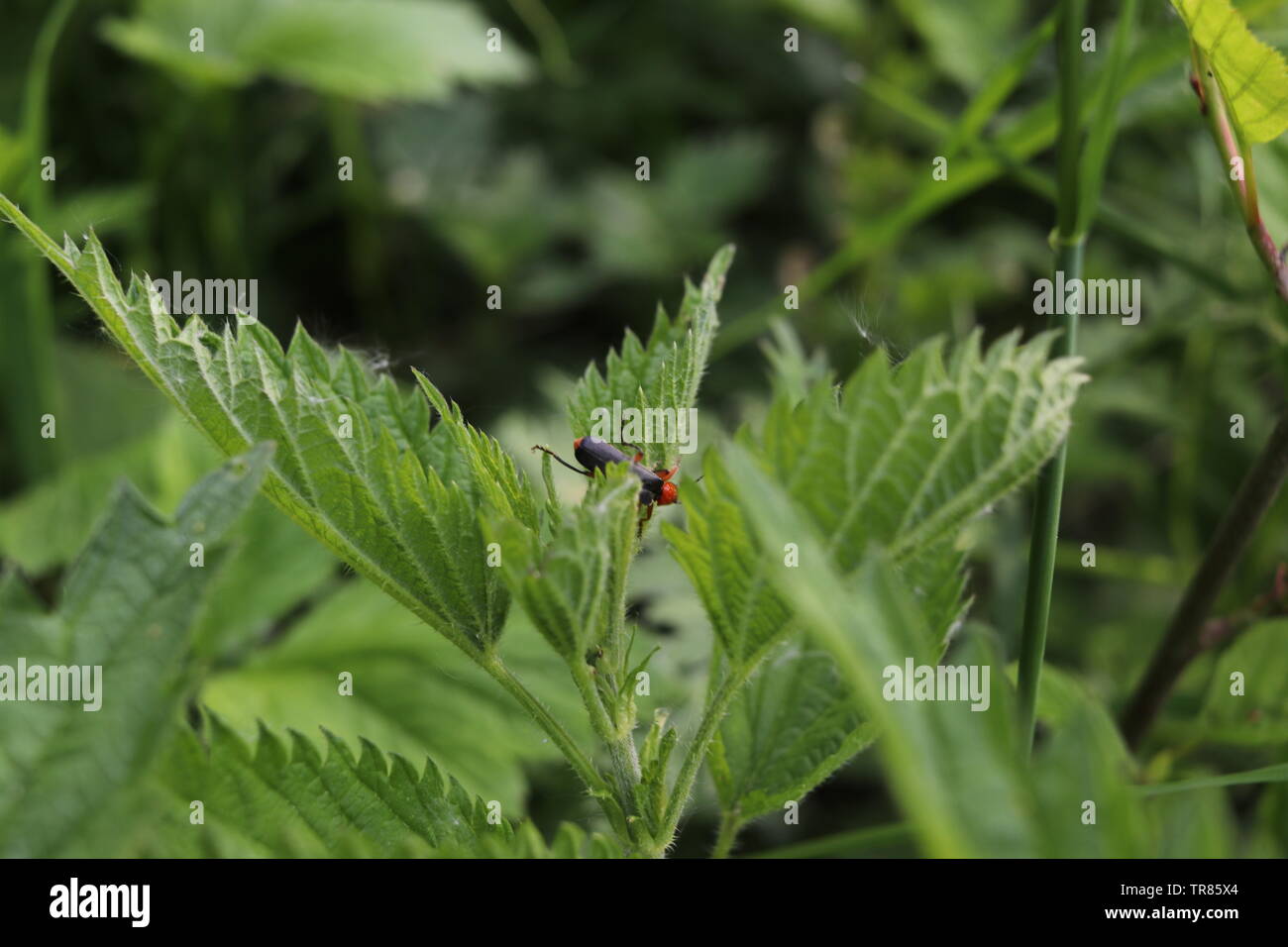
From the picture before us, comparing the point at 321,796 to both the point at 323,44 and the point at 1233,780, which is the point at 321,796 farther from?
the point at 323,44

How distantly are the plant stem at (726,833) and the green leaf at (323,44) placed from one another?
2063mm

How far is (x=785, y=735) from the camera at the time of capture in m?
1.04

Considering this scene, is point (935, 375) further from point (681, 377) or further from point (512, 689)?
point (512, 689)

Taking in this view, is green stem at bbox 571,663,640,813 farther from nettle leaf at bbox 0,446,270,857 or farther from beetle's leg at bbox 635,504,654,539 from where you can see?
nettle leaf at bbox 0,446,270,857

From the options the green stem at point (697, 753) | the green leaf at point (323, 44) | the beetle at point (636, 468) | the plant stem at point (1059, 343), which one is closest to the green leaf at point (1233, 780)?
the plant stem at point (1059, 343)

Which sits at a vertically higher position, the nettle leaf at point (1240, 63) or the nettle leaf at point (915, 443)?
the nettle leaf at point (1240, 63)

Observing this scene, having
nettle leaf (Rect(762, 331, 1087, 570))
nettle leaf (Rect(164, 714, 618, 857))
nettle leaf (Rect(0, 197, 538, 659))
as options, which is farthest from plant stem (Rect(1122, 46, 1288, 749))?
nettle leaf (Rect(164, 714, 618, 857))

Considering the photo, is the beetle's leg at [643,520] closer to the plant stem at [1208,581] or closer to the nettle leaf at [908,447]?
the nettle leaf at [908,447]

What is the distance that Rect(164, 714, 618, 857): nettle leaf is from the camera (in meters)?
0.87

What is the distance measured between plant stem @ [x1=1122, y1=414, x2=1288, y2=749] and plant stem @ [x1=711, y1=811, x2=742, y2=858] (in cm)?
68

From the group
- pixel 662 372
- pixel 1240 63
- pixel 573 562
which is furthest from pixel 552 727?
pixel 1240 63

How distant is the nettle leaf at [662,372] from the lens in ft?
3.11

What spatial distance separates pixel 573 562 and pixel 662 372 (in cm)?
23
